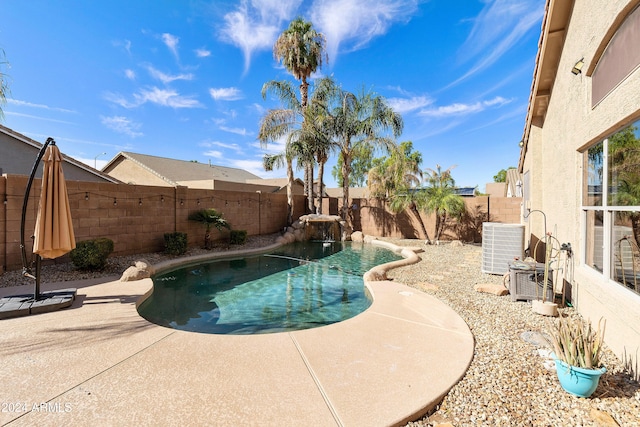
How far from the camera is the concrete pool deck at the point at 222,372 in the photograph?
7.39 ft

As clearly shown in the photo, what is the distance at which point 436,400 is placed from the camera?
8.13ft

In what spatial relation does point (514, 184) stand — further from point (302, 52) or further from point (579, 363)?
point (579, 363)

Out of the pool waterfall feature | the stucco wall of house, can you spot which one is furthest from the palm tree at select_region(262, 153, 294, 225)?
the stucco wall of house

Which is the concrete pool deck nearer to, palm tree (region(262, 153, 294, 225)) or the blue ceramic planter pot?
the blue ceramic planter pot

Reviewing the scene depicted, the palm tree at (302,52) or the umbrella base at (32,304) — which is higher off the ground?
the palm tree at (302,52)

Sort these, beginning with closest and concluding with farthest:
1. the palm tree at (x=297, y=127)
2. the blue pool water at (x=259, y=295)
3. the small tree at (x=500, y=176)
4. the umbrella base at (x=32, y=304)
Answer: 1. the umbrella base at (x=32, y=304)
2. the blue pool water at (x=259, y=295)
3. the palm tree at (x=297, y=127)
4. the small tree at (x=500, y=176)

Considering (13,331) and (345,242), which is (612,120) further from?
(345,242)

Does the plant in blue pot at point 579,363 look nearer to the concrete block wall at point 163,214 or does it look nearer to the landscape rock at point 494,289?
the landscape rock at point 494,289

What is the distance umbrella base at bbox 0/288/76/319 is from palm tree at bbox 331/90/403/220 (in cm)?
1357

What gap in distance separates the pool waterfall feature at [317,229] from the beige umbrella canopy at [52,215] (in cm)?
1051

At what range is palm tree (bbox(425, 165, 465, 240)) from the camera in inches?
495

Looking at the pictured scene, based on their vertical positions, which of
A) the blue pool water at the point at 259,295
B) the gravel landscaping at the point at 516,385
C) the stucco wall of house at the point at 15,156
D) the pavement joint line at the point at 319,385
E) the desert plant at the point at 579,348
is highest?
the stucco wall of house at the point at 15,156

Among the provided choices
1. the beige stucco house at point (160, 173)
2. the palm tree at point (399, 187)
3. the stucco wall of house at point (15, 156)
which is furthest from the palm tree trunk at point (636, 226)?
the beige stucco house at point (160, 173)

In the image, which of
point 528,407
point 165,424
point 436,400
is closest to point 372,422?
point 436,400
